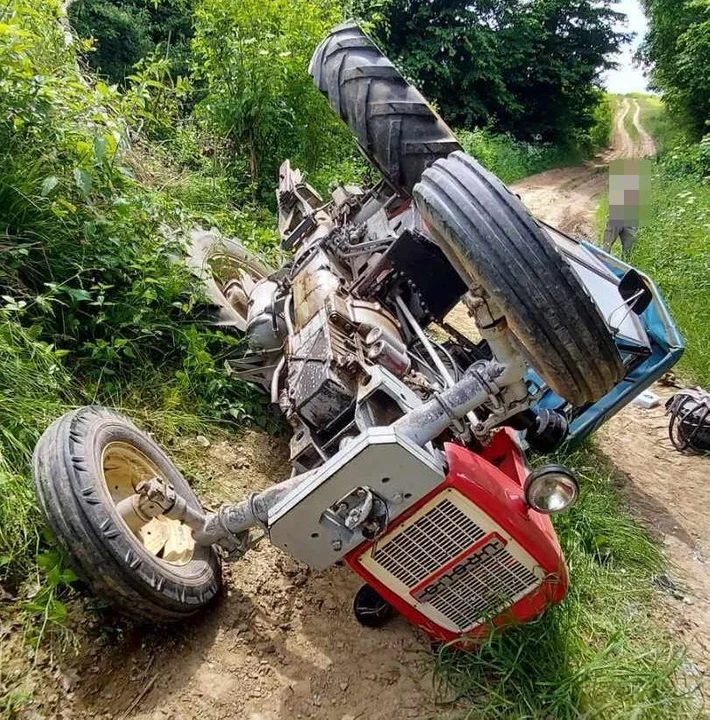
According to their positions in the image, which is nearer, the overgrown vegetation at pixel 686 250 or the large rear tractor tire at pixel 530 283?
the large rear tractor tire at pixel 530 283

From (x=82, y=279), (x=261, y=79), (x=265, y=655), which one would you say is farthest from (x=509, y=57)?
(x=265, y=655)

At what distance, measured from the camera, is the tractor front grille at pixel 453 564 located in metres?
2.02

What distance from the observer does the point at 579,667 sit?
→ 2303mm

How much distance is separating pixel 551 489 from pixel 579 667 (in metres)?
0.85

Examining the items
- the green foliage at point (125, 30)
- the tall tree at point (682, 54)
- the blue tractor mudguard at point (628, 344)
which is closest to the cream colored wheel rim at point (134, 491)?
the blue tractor mudguard at point (628, 344)

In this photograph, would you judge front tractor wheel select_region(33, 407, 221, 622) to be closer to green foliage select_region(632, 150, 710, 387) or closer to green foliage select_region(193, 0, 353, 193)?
green foliage select_region(193, 0, 353, 193)

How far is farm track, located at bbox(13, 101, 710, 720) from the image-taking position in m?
2.09

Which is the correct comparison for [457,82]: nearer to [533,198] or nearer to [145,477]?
→ [533,198]

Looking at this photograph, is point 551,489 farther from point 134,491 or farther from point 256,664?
point 134,491

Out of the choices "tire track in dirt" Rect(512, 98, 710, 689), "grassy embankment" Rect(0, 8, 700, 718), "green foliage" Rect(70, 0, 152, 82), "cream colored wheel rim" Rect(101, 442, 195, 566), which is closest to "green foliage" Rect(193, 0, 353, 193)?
"grassy embankment" Rect(0, 8, 700, 718)

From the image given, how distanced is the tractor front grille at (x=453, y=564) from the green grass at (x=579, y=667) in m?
0.15

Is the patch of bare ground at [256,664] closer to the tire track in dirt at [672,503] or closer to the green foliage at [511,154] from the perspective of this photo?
the tire track in dirt at [672,503]

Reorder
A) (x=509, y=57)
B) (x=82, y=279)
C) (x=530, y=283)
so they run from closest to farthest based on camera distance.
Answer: (x=530, y=283), (x=82, y=279), (x=509, y=57)

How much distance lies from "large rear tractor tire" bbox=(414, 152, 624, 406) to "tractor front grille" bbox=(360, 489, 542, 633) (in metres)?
0.58
